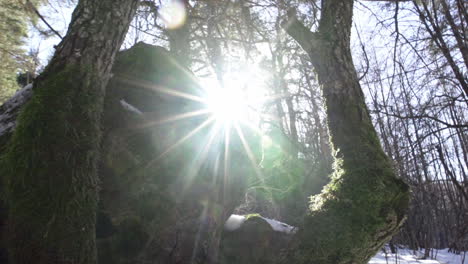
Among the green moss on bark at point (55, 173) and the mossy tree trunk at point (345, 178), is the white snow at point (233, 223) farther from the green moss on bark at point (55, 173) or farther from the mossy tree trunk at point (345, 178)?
the green moss on bark at point (55, 173)

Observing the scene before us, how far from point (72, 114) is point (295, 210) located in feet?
30.6

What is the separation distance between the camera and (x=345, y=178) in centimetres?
190

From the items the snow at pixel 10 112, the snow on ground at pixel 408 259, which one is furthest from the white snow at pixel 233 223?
the snow at pixel 10 112

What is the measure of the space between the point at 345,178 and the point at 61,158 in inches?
70.7

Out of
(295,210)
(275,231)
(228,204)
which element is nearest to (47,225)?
(228,204)

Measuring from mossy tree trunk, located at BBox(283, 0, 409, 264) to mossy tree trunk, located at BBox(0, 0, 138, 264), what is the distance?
125 centimetres

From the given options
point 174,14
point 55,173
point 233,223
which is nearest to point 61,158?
point 55,173

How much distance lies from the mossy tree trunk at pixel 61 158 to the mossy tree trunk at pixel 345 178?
125 cm

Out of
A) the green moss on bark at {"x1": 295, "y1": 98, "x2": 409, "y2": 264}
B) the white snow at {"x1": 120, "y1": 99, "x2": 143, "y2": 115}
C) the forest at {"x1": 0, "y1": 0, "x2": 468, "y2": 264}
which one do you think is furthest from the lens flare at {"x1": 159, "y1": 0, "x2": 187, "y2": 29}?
the green moss on bark at {"x1": 295, "y1": 98, "x2": 409, "y2": 264}

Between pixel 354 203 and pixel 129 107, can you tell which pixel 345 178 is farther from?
pixel 129 107

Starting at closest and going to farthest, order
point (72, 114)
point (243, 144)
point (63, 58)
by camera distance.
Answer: point (72, 114), point (63, 58), point (243, 144)

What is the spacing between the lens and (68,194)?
4.40 feet

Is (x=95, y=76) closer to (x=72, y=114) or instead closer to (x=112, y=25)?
(x=72, y=114)

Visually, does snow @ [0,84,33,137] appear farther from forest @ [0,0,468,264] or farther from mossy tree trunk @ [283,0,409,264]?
mossy tree trunk @ [283,0,409,264]
